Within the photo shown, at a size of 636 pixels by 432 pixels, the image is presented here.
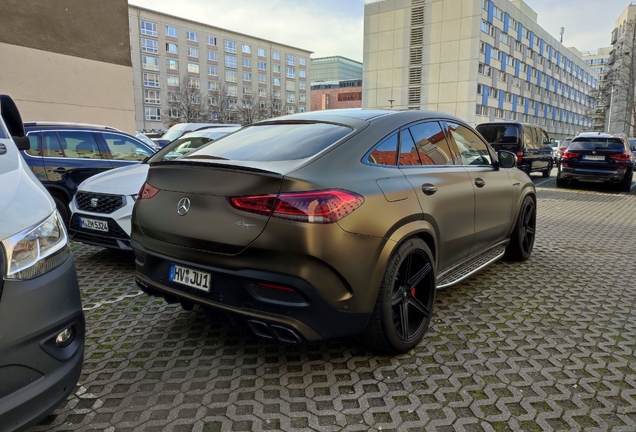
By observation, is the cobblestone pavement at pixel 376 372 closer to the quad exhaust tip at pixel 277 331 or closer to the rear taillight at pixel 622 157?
the quad exhaust tip at pixel 277 331

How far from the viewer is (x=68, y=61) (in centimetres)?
1395

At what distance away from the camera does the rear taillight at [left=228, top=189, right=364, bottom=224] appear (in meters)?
2.46

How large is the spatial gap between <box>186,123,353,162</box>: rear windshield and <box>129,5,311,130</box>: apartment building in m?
72.0

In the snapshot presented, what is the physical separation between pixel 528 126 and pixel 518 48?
2145 inches

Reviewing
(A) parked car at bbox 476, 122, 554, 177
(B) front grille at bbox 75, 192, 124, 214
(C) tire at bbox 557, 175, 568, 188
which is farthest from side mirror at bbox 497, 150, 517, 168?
(C) tire at bbox 557, 175, 568, 188

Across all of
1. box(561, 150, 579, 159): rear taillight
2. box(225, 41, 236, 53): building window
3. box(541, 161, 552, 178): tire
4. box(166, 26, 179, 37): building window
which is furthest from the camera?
box(225, 41, 236, 53): building window

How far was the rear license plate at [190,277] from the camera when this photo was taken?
2.71 metres

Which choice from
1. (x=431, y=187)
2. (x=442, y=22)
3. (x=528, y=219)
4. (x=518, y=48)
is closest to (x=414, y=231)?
(x=431, y=187)

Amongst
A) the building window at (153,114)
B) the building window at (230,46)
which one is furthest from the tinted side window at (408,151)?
the building window at (230,46)

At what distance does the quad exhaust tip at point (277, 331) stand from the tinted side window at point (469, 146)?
242cm

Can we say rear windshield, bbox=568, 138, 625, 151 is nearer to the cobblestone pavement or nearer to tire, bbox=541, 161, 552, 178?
tire, bbox=541, 161, 552, 178

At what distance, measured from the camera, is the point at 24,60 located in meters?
12.9

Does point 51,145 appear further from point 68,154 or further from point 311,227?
point 311,227

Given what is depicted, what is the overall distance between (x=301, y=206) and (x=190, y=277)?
A: 883 millimetres
